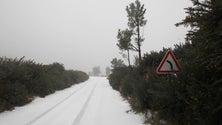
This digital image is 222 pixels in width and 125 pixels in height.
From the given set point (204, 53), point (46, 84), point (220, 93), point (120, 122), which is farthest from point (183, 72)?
point (46, 84)

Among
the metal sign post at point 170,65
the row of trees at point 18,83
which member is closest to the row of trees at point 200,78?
the metal sign post at point 170,65

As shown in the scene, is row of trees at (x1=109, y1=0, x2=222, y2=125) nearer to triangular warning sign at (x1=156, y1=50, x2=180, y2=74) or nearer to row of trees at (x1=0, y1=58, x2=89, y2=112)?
triangular warning sign at (x1=156, y1=50, x2=180, y2=74)

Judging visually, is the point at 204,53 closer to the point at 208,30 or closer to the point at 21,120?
the point at 208,30

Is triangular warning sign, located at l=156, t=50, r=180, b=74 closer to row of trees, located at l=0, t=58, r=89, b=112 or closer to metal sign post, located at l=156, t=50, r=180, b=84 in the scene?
metal sign post, located at l=156, t=50, r=180, b=84

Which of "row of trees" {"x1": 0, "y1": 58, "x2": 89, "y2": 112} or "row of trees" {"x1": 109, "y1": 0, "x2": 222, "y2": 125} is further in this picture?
"row of trees" {"x1": 0, "y1": 58, "x2": 89, "y2": 112}

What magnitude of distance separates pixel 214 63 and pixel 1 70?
12.3 metres

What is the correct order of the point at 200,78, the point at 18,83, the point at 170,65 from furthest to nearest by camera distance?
the point at 18,83
the point at 170,65
the point at 200,78

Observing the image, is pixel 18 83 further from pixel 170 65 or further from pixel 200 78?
pixel 200 78

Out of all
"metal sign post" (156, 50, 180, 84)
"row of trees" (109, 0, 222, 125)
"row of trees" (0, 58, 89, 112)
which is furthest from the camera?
"row of trees" (0, 58, 89, 112)

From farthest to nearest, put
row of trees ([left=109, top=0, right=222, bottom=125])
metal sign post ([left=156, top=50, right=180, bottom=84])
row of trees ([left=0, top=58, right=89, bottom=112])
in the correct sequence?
row of trees ([left=0, top=58, right=89, bottom=112]), metal sign post ([left=156, top=50, right=180, bottom=84]), row of trees ([left=109, top=0, right=222, bottom=125])

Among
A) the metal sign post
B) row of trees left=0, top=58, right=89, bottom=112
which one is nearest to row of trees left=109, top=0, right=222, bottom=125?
the metal sign post

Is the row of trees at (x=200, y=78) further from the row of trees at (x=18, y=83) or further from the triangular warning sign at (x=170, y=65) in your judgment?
the row of trees at (x=18, y=83)

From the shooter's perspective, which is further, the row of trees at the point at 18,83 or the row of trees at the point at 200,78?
the row of trees at the point at 18,83

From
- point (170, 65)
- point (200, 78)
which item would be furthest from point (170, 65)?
point (200, 78)
